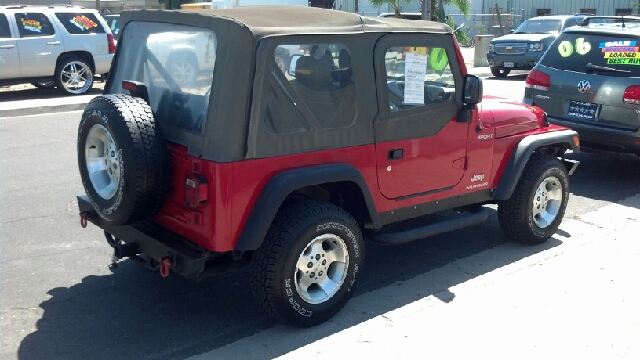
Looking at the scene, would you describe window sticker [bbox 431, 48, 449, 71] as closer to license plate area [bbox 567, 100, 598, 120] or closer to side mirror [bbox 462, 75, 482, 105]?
side mirror [bbox 462, 75, 482, 105]

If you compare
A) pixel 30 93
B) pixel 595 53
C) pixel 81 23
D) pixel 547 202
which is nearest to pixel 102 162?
pixel 547 202

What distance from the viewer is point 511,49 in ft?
65.2

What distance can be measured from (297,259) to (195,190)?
2.42 ft

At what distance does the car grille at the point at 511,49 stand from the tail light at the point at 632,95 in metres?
12.5

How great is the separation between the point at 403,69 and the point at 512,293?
170cm

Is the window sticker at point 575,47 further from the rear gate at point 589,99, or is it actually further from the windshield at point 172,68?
the windshield at point 172,68

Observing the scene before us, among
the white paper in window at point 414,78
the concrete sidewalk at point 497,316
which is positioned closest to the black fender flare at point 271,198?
the concrete sidewalk at point 497,316

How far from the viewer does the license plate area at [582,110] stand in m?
7.88

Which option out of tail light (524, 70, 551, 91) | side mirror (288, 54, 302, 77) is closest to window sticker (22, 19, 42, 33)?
tail light (524, 70, 551, 91)

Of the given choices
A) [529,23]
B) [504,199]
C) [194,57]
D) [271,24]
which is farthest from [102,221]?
[529,23]

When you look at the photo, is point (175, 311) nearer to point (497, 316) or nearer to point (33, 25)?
point (497, 316)

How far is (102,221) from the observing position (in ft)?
15.6

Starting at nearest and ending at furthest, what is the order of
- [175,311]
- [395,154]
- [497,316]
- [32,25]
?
[497,316]
[175,311]
[395,154]
[32,25]

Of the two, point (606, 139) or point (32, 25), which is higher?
point (32, 25)
